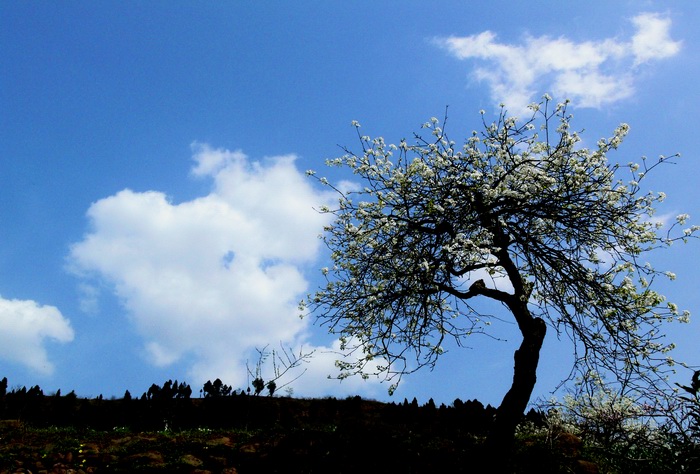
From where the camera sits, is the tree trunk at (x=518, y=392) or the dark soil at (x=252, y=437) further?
the dark soil at (x=252, y=437)

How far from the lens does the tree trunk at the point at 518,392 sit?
10531 millimetres

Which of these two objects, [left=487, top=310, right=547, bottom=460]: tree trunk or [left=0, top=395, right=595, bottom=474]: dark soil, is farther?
[left=0, top=395, right=595, bottom=474]: dark soil

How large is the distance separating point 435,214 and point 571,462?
5.19 m

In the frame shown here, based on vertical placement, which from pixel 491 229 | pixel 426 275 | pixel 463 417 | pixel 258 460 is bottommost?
pixel 258 460

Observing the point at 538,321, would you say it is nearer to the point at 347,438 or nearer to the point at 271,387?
the point at 347,438

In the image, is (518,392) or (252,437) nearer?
(518,392)

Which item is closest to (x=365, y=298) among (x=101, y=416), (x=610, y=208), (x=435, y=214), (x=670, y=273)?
(x=435, y=214)

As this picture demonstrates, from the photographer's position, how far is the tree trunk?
34.6 feet

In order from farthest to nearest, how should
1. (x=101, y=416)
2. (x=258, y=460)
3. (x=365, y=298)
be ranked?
(x=101, y=416) < (x=365, y=298) < (x=258, y=460)

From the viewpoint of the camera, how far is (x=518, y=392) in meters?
10.7

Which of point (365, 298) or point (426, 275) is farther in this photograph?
point (365, 298)

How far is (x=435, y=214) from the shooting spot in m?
11.3

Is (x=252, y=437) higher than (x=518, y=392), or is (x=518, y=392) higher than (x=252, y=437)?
(x=518, y=392)

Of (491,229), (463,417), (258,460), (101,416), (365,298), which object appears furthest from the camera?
(101,416)
